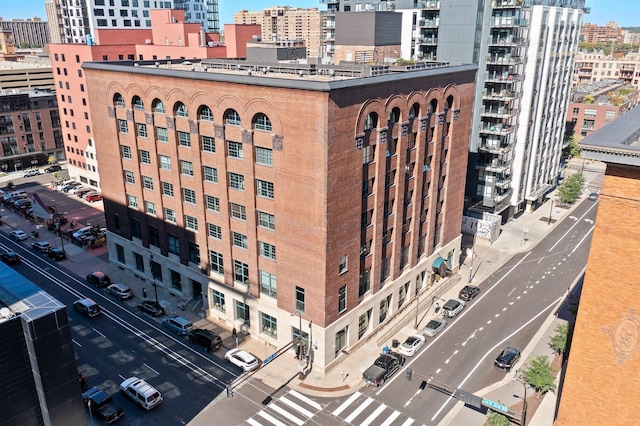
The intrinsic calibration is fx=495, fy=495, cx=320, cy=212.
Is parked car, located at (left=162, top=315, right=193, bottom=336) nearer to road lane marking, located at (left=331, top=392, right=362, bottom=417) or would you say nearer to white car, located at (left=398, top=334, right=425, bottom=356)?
road lane marking, located at (left=331, top=392, right=362, bottom=417)

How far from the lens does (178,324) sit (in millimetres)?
55469

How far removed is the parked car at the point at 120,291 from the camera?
62.4 metres

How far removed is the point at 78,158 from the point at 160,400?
259ft

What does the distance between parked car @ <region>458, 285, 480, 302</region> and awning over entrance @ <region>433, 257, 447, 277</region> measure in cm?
352

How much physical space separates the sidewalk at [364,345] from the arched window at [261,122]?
914 inches

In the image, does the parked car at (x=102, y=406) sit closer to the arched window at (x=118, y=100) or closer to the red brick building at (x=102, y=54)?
the arched window at (x=118, y=100)

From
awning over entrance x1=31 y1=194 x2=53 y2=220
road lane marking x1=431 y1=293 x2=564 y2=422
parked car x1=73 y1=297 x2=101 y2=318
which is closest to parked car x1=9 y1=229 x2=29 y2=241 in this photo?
awning over entrance x1=31 y1=194 x2=53 y2=220

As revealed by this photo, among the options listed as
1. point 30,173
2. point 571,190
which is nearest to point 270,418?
point 571,190

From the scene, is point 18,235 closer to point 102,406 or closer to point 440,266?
point 102,406

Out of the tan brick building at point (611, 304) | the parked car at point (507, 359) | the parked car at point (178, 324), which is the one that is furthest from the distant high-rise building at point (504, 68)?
the parked car at point (178, 324)

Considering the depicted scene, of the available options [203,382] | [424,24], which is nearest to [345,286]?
[203,382]

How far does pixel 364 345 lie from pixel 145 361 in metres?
23.0

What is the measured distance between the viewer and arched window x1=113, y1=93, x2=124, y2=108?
6119cm

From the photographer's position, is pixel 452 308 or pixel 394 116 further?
pixel 452 308
